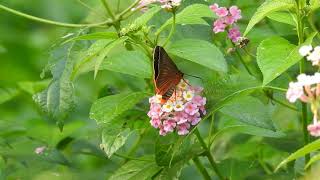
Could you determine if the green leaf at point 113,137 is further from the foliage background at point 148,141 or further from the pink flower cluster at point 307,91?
the pink flower cluster at point 307,91

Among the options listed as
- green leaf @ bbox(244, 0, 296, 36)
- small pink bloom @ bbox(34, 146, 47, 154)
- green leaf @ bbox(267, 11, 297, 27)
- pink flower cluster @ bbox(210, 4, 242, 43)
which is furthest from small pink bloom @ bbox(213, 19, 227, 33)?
small pink bloom @ bbox(34, 146, 47, 154)

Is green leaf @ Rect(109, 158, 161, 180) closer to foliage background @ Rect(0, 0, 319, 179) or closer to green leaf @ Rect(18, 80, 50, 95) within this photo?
foliage background @ Rect(0, 0, 319, 179)

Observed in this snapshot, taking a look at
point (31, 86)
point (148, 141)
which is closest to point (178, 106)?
point (148, 141)

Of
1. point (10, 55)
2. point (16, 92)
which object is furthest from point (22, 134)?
point (10, 55)

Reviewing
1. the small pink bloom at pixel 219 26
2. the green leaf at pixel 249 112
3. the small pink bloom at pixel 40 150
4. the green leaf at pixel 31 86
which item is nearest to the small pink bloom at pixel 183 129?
the green leaf at pixel 249 112

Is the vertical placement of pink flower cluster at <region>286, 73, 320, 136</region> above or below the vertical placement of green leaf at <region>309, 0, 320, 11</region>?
below
